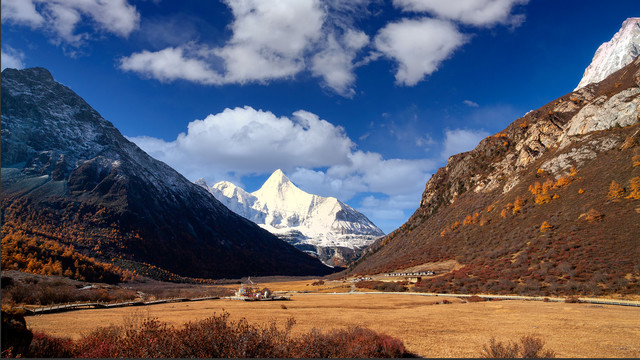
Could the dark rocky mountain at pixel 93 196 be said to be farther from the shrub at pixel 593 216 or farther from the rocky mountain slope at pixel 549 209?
the shrub at pixel 593 216

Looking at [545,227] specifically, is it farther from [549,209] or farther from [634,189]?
[634,189]

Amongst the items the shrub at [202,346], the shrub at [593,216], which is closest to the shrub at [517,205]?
the shrub at [593,216]

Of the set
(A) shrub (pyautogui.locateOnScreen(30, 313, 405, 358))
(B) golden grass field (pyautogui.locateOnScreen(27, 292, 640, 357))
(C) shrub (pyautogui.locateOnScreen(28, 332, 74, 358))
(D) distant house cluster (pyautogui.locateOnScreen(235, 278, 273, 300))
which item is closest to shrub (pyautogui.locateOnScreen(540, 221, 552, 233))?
(B) golden grass field (pyautogui.locateOnScreen(27, 292, 640, 357))

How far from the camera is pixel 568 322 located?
66.6ft

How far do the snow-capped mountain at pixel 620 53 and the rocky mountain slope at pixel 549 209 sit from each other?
9286 cm

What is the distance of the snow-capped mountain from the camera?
15900 centimetres

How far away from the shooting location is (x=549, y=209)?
63062 mm

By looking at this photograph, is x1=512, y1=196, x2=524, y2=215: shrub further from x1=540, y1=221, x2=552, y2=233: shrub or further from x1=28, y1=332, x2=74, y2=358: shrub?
x1=28, y1=332, x2=74, y2=358: shrub

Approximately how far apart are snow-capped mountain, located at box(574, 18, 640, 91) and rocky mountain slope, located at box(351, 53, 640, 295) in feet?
305

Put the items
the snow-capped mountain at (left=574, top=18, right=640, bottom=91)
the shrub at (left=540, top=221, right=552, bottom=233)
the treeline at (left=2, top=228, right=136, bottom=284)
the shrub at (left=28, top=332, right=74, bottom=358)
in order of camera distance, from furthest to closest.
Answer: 1. the snow-capped mountain at (left=574, top=18, right=640, bottom=91)
2. the treeline at (left=2, top=228, right=136, bottom=284)
3. the shrub at (left=540, top=221, right=552, bottom=233)
4. the shrub at (left=28, top=332, right=74, bottom=358)

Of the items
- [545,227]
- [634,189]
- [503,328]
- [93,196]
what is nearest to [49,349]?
[503,328]

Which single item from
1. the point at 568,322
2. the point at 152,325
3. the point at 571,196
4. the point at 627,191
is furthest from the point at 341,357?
the point at 571,196

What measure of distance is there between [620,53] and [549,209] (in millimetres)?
167585

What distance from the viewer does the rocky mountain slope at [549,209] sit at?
42625 mm
